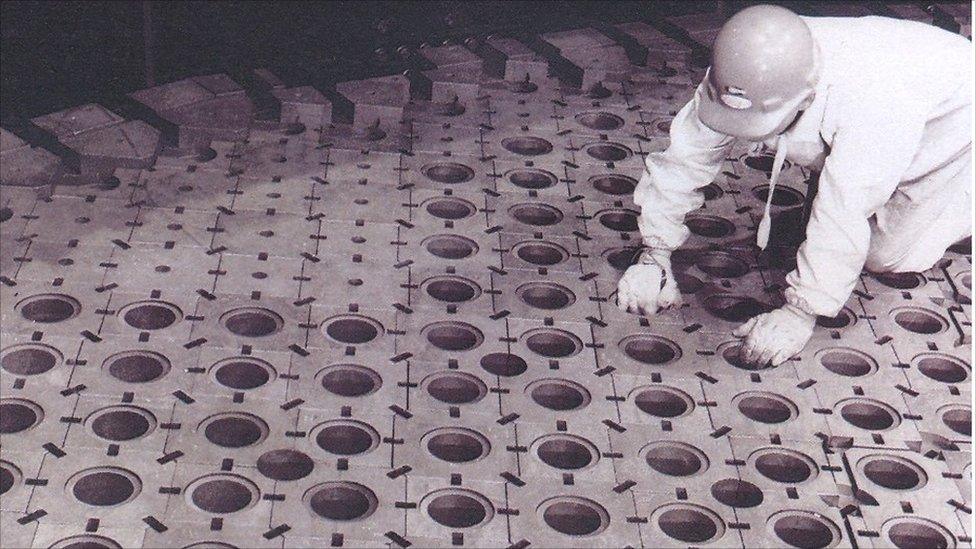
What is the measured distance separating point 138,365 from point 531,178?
243 cm

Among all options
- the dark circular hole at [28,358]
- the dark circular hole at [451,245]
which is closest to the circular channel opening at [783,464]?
the dark circular hole at [451,245]

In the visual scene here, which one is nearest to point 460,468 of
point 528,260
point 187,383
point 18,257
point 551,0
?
point 187,383

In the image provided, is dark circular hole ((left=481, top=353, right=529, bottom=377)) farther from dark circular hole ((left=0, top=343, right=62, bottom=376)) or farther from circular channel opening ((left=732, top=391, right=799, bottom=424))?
dark circular hole ((left=0, top=343, right=62, bottom=376))

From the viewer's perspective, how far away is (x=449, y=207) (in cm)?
677

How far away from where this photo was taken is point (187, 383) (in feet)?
17.5

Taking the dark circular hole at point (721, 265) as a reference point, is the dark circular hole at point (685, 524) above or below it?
below

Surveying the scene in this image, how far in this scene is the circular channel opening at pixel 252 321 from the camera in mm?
5793

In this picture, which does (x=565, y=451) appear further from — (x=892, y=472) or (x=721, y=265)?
(x=721, y=265)

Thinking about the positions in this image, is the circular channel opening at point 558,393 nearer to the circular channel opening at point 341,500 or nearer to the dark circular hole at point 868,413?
the circular channel opening at point 341,500

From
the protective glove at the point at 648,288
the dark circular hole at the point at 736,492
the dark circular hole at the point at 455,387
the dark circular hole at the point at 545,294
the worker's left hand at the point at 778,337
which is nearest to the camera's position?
the dark circular hole at the point at 736,492

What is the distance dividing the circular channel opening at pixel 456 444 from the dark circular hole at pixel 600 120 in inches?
113

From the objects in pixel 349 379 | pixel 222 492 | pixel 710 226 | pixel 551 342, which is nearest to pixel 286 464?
pixel 222 492

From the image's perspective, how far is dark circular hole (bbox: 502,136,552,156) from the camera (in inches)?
289

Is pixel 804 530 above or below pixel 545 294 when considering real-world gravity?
below
